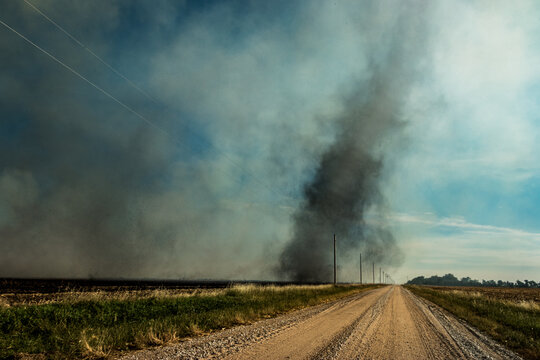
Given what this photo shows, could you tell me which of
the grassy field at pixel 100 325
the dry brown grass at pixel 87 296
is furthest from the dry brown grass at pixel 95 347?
the dry brown grass at pixel 87 296

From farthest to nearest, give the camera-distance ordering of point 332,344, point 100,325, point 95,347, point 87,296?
point 87,296 < point 100,325 < point 332,344 < point 95,347

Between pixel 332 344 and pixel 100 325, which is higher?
pixel 332 344

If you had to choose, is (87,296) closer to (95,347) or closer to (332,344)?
(95,347)

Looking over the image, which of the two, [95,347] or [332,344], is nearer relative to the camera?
[95,347]

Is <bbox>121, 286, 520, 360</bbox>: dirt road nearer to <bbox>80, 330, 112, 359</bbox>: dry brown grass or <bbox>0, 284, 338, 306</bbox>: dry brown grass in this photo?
<bbox>80, 330, 112, 359</bbox>: dry brown grass

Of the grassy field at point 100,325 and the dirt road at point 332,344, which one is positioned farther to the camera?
the grassy field at point 100,325

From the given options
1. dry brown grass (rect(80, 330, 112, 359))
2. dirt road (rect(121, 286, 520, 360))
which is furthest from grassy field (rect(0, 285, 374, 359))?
dirt road (rect(121, 286, 520, 360))

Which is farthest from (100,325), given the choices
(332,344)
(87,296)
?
(332,344)

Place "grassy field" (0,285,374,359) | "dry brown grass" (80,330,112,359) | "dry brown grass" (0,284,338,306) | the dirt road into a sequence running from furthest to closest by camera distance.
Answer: "dry brown grass" (0,284,338,306), "grassy field" (0,285,374,359), the dirt road, "dry brown grass" (80,330,112,359)

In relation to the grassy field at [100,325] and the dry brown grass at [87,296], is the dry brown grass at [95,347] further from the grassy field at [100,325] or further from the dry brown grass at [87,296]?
the dry brown grass at [87,296]

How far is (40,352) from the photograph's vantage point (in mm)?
8008

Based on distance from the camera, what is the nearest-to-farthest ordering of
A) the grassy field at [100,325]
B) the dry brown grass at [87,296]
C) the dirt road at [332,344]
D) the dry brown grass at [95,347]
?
the dry brown grass at [95,347] → the dirt road at [332,344] → the grassy field at [100,325] → the dry brown grass at [87,296]

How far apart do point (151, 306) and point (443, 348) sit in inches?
584

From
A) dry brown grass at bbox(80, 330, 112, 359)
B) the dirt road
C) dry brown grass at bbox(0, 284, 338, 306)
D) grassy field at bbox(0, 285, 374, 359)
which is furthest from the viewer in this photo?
dry brown grass at bbox(0, 284, 338, 306)
